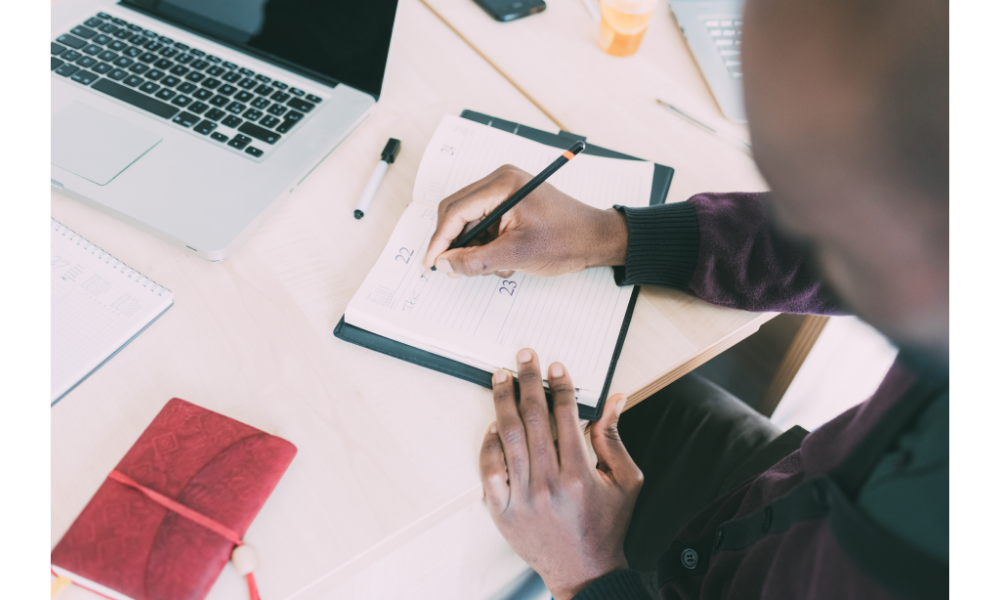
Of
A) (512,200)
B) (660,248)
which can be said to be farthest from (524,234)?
(660,248)

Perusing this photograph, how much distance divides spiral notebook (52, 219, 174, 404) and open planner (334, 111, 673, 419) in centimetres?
19

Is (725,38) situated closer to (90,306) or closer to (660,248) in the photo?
(660,248)

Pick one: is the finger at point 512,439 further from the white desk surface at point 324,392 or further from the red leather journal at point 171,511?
the red leather journal at point 171,511

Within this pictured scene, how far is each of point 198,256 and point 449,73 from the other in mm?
437

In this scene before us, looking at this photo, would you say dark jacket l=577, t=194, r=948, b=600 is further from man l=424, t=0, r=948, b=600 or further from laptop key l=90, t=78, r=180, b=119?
laptop key l=90, t=78, r=180, b=119

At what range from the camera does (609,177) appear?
67 centimetres

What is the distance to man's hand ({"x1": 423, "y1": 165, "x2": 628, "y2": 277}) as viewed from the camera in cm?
53

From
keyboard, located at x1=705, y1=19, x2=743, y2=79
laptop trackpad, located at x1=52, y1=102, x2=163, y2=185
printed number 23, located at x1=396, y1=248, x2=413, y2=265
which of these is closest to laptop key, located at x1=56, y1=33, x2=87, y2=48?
laptop trackpad, located at x1=52, y1=102, x2=163, y2=185

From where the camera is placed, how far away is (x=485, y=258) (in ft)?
1.70
